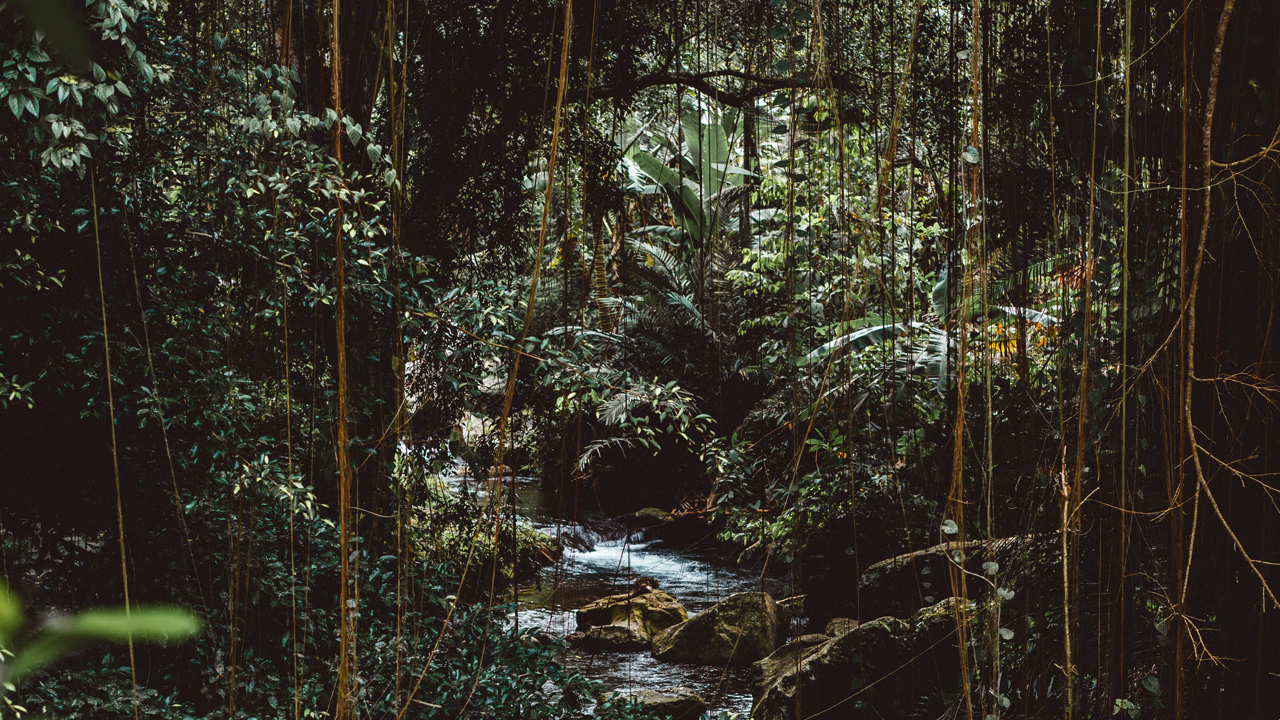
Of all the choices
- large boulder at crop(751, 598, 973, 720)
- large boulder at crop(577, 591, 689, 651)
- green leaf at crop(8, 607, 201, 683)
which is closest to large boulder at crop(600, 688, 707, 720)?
large boulder at crop(751, 598, 973, 720)

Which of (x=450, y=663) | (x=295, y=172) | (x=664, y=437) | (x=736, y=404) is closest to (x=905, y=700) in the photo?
(x=450, y=663)

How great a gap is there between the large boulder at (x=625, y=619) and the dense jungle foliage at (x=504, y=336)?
167 cm

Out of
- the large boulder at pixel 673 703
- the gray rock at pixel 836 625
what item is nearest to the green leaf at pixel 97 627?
the large boulder at pixel 673 703

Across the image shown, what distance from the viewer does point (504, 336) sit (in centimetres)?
211

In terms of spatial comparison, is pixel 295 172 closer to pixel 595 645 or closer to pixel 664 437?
pixel 595 645

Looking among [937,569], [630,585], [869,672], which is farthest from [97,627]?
[630,585]

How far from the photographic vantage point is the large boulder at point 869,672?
2342 millimetres

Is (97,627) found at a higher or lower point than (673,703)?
higher

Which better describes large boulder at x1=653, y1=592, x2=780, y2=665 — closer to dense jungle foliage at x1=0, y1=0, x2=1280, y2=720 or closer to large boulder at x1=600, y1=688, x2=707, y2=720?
large boulder at x1=600, y1=688, x2=707, y2=720

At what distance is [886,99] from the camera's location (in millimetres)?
2801

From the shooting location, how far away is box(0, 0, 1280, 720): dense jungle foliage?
46.3 inches

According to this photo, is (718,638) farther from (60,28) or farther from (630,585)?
(60,28)

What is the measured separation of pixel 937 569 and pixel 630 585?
3.84 ft

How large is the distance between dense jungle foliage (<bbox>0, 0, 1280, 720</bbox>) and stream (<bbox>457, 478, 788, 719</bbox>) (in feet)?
1.77
